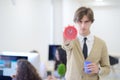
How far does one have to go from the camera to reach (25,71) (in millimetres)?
1964

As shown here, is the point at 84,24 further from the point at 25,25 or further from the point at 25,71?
the point at 25,25

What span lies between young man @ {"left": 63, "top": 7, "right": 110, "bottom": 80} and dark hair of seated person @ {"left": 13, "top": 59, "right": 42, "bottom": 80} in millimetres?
510

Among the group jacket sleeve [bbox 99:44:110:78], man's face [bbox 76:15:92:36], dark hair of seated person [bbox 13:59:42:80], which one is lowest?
dark hair of seated person [bbox 13:59:42:80]

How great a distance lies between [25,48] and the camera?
485cm

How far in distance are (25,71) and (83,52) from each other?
70 centimetres

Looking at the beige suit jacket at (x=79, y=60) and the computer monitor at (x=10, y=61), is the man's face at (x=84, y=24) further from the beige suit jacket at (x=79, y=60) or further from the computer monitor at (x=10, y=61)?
the computer monitor at (x=10, y=61)

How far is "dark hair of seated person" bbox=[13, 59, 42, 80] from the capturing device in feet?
6.14

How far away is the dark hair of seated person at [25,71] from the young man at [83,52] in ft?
1.67

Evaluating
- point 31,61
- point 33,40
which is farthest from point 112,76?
point 31,61

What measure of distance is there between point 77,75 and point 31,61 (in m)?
0.54

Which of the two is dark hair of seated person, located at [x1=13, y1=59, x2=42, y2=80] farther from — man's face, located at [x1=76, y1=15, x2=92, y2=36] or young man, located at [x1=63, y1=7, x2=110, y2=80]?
man's face, located at [x1=76, y1=15, x2=92, y2=36]

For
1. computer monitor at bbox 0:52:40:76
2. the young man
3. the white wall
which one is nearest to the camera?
the young man

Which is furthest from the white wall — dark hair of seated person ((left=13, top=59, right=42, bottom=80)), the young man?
the young man

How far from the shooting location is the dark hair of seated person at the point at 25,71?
187 centimetres
